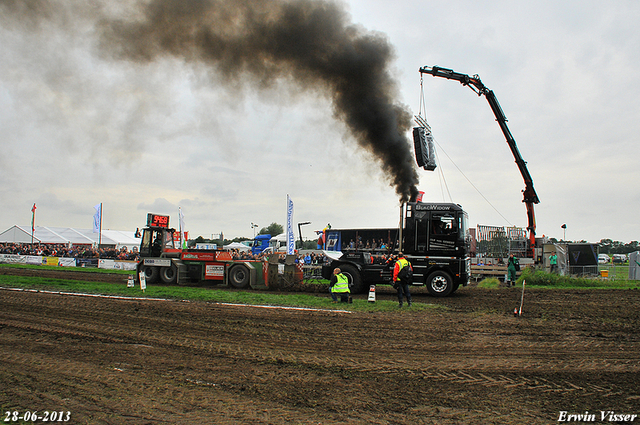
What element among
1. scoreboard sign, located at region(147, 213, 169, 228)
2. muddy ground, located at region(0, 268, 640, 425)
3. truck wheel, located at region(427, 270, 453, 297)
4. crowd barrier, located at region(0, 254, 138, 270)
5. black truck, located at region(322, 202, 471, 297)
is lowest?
crowd barrier, located at region(0, 254, 138, 270)

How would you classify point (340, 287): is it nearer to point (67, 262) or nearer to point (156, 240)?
point (156, 240)

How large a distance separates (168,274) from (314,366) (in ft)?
47.6

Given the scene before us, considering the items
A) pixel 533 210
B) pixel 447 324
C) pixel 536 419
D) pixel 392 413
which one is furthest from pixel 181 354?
pixel 533 210

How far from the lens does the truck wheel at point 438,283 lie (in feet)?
47.1

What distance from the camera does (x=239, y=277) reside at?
1738 centimetres

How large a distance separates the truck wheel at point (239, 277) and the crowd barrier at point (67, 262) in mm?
16404

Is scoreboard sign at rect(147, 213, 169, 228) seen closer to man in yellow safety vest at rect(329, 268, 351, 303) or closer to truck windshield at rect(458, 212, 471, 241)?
man in yellow safety vest at rect(329, 268, 351, 303)

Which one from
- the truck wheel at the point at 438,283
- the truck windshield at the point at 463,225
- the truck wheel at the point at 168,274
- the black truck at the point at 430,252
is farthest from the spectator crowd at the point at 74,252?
the truck windshield at the point at 463,225

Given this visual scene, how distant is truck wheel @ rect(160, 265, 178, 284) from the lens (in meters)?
18.4

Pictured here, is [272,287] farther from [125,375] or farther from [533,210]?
[533,210]

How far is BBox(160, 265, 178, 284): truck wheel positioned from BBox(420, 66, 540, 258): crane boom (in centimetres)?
1564

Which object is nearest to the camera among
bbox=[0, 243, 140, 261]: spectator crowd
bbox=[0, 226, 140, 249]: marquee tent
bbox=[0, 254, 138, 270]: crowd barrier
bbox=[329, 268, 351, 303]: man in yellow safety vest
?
bbox=[329, 268, 351, 303]: man in yellow safety vest

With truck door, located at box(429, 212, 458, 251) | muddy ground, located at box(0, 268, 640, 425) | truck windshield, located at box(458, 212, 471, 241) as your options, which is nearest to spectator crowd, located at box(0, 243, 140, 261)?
muddy ground, located at box(0, 268, 640, 425)

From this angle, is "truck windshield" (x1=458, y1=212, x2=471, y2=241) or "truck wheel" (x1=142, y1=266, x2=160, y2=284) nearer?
"truck windshield" (x1=458, y1=212, x2=471, y2=241)
